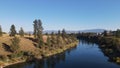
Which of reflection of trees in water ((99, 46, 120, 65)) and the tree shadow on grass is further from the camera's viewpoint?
the tree shadow on grass

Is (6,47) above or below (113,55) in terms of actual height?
above

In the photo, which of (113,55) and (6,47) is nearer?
(113,55)

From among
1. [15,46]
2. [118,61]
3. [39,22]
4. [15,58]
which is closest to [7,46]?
[15,46]

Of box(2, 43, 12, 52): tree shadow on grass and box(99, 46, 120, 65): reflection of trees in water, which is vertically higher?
box(2, 43, 12, 52): tree shadow on grass

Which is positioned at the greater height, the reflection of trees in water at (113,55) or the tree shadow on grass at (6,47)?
the tree shadow on grass at (6,47)

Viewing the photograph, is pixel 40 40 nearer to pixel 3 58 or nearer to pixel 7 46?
pixel 7 46

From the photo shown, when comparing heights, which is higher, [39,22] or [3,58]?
[39,22]

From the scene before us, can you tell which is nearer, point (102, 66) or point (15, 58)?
point (102, 66)

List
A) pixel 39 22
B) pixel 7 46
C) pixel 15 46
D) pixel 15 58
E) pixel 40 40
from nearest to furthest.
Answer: pixel 15 58, pixel 15 46, pixel 7 46, pixel 40 40, pixel 39 22

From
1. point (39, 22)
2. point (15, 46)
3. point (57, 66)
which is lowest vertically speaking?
point (57, 66)

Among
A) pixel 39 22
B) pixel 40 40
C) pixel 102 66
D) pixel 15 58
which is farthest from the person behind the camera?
pixel 39 22
